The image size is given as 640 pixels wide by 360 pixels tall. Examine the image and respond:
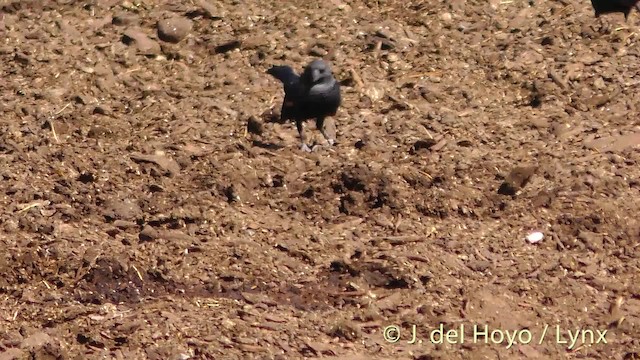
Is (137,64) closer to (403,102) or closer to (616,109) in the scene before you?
(403,102)

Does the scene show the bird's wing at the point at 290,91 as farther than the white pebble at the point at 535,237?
Yes

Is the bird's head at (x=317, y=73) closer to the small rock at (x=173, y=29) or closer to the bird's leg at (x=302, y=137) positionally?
the bird's leg at (x=302, y=137)

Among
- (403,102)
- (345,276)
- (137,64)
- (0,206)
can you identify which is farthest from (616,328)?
(137,64)

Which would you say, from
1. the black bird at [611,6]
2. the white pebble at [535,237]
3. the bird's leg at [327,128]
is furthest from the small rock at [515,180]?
the black bird at [611,6]

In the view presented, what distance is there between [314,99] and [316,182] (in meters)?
0.70

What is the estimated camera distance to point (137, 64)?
26.6ft

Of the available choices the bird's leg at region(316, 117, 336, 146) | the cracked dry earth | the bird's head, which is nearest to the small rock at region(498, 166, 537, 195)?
the cracked dry earth

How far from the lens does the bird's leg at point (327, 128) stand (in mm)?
7398

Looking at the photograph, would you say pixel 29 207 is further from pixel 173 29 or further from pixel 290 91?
pixel 173 29

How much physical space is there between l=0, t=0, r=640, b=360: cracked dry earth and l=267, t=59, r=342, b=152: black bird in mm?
100

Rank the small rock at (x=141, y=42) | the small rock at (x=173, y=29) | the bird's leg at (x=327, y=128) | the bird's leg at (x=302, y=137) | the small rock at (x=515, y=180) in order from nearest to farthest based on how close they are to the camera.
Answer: the small rock at (x=515, y=180) → the bird's leg at (x=302, y=137) → the bird's leg at (x=327, y=128) → the small rock at (x=141, y=42) → the small rock at (x=173, y=29)

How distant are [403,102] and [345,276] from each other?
6.45ft

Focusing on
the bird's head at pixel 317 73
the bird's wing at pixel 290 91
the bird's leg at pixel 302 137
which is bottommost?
the bird's leg at pixel 302 137

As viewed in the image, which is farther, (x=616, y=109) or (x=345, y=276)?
(x=616, y=109)
